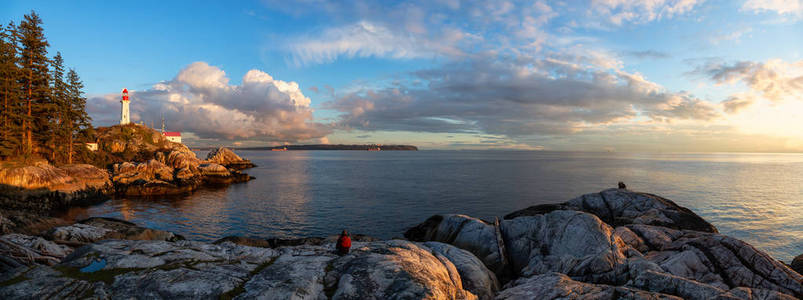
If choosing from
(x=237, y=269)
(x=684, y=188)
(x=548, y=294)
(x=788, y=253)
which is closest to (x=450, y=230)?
(x=548, y=294)

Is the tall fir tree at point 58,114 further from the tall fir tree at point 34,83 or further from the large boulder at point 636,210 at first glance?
the large boulder at point 636,210

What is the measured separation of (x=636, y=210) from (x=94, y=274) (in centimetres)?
3413

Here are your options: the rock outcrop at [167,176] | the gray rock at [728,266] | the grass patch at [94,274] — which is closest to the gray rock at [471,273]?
the gray rock at [728,266]

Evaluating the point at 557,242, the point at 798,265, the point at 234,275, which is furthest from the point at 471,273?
the point at 798,265

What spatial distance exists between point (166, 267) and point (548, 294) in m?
12.9

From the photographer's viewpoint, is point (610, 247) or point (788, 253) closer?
point (610, 247)

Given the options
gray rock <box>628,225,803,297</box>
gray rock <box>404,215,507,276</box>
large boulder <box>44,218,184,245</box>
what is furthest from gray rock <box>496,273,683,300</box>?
large boulder <box>44,218,184,245</box>

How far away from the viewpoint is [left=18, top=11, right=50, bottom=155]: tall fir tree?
50.6 meters

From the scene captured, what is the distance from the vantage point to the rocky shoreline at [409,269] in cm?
926

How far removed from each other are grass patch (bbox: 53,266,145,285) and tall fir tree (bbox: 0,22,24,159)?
2357 inches

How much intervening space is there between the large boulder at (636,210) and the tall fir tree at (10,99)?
241 ft

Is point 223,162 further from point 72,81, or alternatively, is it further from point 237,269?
point 237,269

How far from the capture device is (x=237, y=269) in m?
10.5

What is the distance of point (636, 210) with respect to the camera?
Result: 2630 centimetres
